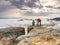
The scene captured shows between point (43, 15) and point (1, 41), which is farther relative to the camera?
point (43, 15)

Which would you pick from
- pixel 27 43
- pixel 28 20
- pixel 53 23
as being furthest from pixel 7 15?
pixel 27 43

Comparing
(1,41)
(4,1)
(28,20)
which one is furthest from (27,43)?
(4,1)

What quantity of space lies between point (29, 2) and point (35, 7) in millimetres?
182

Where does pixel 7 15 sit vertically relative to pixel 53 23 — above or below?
above

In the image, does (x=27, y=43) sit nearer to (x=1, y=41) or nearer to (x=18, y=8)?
(x=1, y=41)

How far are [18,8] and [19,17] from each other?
0.75ft

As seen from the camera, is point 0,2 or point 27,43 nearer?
point 27,43

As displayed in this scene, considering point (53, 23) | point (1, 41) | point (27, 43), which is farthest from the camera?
point (53, 23)

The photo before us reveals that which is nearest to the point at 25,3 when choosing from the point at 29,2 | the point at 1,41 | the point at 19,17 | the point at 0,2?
the point at 29,2

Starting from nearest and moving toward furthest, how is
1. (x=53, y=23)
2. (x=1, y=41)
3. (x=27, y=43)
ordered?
(x=27, y=43)
(x=1, y=41)
(x=53, y=23)

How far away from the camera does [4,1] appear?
342cm

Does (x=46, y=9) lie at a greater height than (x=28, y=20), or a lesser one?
greater

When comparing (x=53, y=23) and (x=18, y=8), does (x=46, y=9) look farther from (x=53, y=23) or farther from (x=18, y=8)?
(x=18, y=8)

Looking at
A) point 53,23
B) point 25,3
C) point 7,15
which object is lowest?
point 53,23
